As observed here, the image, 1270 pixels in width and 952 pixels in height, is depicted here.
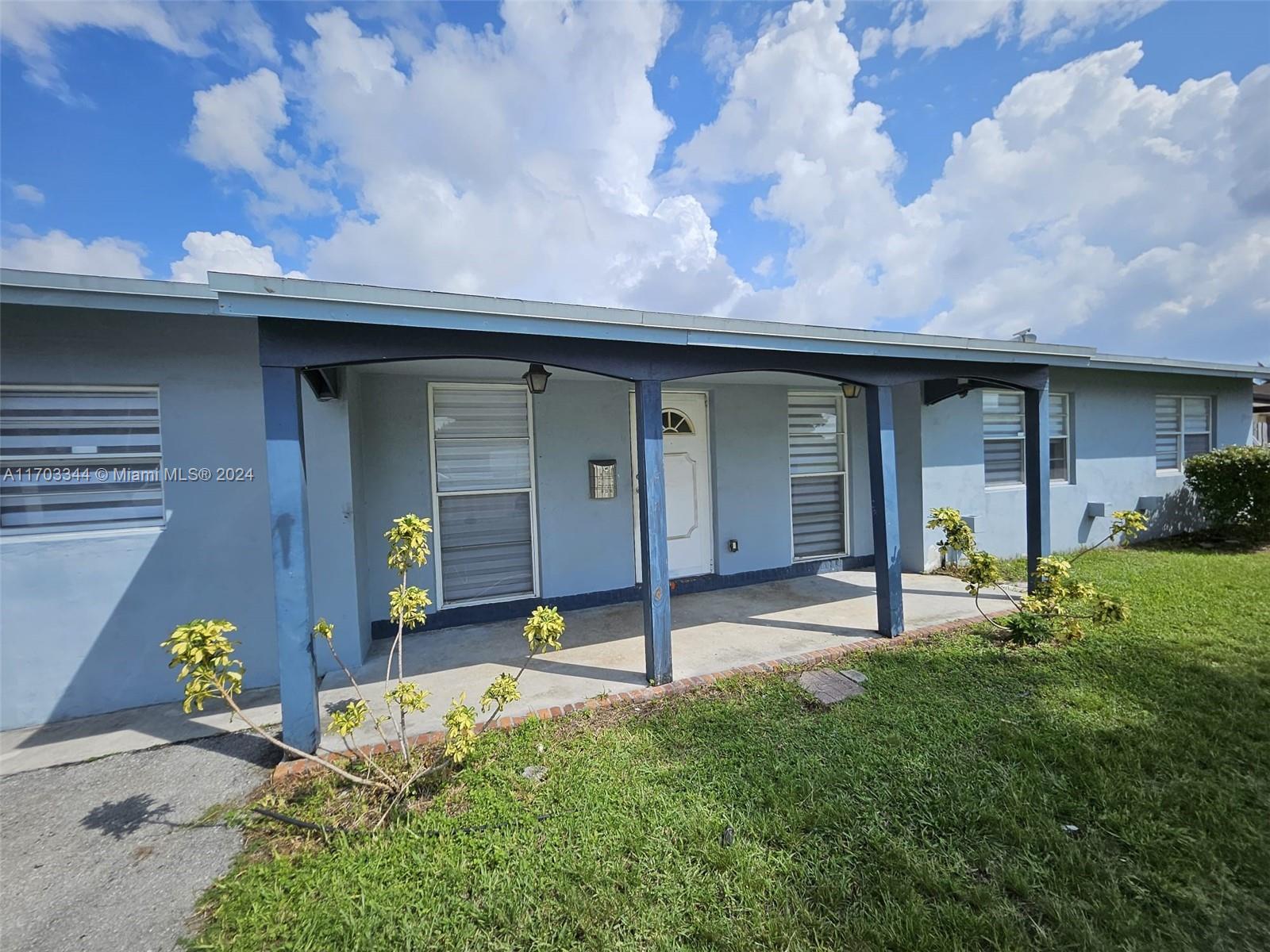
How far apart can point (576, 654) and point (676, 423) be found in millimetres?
3040

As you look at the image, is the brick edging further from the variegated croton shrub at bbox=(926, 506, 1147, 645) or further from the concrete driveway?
the variegated croton shrub at bbox=(926, 506, 1147, 645)

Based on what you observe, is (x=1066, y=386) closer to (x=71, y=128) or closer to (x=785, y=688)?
(x=785, y=688)

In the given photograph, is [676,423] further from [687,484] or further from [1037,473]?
[1037,473]

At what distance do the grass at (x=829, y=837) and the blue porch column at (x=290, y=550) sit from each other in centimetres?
49

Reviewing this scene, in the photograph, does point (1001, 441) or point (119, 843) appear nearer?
point (119, 843)

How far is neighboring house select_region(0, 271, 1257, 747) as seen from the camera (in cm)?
301

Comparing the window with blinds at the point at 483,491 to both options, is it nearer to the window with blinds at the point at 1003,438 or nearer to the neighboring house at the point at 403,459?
the neighboring house at the point at 403,459

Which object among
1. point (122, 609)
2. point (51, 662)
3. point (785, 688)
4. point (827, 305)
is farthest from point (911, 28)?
point (827, 305)

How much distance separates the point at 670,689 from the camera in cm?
359

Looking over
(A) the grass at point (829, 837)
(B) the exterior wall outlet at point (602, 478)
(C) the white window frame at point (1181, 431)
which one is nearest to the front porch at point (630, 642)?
(A) the grass at point (829, 837)

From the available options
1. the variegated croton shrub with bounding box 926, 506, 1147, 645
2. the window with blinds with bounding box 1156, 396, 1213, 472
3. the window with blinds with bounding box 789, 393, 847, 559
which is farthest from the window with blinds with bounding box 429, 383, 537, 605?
the window with blinds with bounding box 1156, 396, 1213, 472

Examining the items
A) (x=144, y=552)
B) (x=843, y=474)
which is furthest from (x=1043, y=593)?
(x=144, y=552)

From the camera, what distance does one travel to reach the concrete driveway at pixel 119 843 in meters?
1.94

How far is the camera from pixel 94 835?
2441 millimetres
